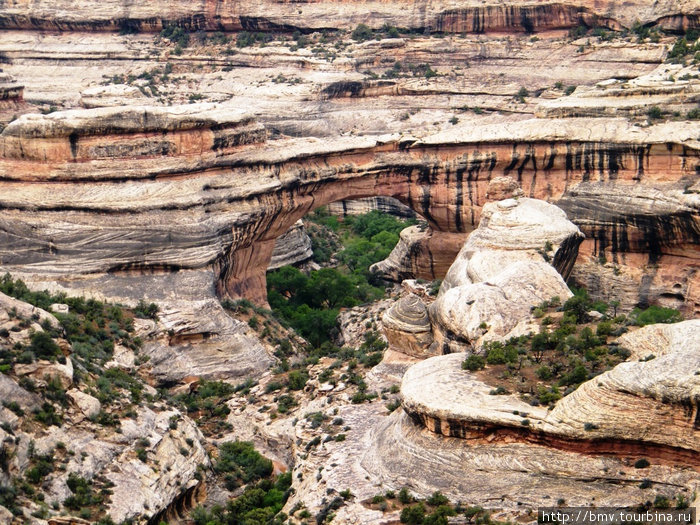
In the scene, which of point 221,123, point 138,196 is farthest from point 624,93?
point 138,196

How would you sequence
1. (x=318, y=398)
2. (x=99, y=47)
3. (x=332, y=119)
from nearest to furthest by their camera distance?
(x=318, y=398)
(x=332, y=119)
(x=99, y=47)

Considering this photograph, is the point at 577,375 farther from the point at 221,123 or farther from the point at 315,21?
the point at 315,21

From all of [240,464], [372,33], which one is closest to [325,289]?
[240,464]

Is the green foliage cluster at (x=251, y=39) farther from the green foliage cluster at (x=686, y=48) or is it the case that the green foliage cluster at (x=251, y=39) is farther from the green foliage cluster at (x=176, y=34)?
the green foliage cluster at (x=686, y=48)

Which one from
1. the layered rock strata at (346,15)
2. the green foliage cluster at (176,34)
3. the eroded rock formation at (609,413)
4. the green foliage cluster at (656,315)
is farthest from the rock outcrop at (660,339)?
the green foliage cluster at (176,34)

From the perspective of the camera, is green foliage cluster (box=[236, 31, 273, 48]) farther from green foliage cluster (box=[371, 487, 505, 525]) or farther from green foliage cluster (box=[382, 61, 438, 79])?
green foliage cluster (box=[371, 487, 505, 525])

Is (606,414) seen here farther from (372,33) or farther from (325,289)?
(372,33)
